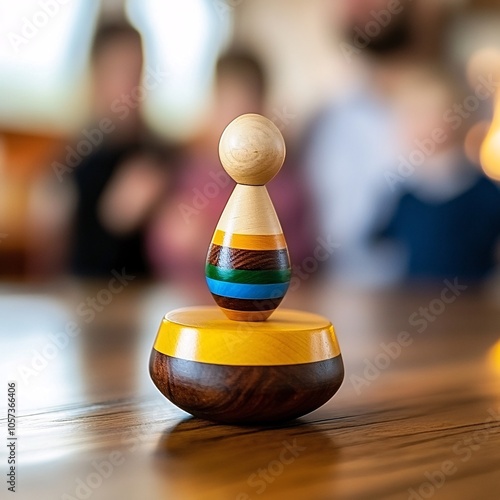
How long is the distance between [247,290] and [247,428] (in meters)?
0.10

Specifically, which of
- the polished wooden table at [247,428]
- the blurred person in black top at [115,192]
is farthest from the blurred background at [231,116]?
the polished wooden table at [247,428]

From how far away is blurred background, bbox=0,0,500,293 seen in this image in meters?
2.23

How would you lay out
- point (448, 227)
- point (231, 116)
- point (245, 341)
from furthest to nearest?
point (231, 116) → point (448, 227) → point (245, 341)

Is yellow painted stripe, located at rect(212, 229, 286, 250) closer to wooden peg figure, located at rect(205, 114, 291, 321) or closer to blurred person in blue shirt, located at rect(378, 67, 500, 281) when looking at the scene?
wooden peg figure, located at rect(205, 114, 291, 321)

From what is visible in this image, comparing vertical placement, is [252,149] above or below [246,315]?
above

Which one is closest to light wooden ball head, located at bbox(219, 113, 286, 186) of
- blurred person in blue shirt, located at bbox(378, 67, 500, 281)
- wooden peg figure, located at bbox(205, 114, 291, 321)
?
wooden peg figure, located at bbox(205, 114, 291, 321)

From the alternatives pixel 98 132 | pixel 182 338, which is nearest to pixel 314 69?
pixel 98 132

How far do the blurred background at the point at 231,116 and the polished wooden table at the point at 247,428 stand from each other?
4.06 ft

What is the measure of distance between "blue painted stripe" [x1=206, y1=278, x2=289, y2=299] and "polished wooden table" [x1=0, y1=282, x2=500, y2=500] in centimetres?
10

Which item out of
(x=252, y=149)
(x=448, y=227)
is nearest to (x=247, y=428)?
(x=252, y=149)

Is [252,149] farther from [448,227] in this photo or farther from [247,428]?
[448,227]

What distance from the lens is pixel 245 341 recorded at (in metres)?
0.50

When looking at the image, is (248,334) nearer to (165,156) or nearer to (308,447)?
(308,447)

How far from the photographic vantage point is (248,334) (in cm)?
51
